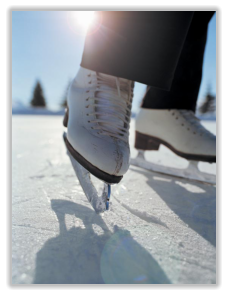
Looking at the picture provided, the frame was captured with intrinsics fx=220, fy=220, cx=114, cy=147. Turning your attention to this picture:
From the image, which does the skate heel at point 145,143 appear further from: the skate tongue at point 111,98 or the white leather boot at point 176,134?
the skate tongue at point 111,98

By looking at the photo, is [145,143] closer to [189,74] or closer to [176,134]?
[176,134]

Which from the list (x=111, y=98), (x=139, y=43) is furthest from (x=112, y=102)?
(x=139, y=43)

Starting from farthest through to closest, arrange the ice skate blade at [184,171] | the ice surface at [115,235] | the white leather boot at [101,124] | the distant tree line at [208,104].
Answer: the distant tree line at [208,104] < the ice skate blade at [184,171] < the white leather boot at [101,124] < the ice surface at [115,235]

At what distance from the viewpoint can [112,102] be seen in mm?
586

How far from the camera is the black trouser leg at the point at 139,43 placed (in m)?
0.50

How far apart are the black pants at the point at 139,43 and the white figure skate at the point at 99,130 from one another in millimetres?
58

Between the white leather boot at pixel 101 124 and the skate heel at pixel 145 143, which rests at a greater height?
the white leather boot at pixel 101 124

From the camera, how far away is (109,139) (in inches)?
19.9

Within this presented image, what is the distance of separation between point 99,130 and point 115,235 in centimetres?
25

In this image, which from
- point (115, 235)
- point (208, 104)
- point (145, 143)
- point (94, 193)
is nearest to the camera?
point (115, 235)

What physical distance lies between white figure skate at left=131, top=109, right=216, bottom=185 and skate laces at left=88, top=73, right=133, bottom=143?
1.09 ft

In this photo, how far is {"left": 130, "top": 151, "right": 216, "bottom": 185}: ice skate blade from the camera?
30.7 inches

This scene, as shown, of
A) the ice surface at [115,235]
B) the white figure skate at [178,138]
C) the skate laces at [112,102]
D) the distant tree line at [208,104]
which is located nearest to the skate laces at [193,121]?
the white figure skate at [178,138]
